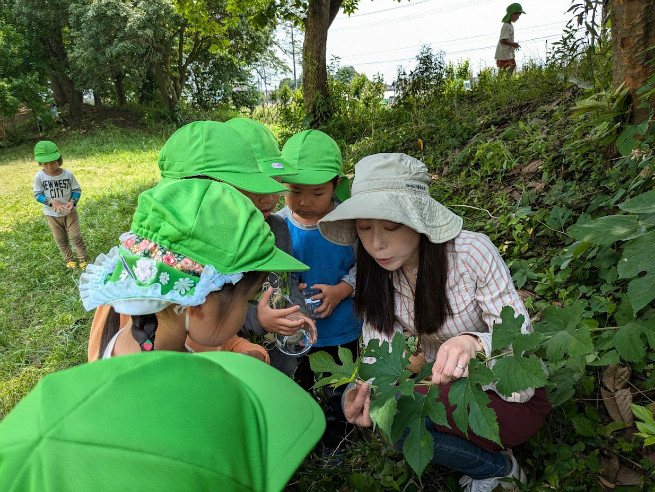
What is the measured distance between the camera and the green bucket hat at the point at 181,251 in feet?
3.70

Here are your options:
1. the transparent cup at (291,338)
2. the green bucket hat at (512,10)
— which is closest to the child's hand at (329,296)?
the transparent cup at (291,338)

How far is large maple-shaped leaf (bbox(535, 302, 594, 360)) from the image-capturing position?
1.17 m

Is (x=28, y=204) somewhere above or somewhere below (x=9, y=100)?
below

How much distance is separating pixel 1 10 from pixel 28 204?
638 inches

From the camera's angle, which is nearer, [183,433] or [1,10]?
[183,433]

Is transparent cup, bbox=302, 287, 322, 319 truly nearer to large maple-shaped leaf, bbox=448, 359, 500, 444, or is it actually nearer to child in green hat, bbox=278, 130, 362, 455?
child in green hat, bbox=278, 130, 362, 455

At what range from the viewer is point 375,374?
1228mm

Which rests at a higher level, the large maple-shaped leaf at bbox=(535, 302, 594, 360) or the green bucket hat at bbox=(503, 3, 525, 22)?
the green bucket hat at bbox=(503, 3, 525, 22)

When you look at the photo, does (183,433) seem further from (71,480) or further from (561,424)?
(561,424)

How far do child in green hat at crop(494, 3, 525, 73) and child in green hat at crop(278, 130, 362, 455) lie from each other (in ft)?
23.6

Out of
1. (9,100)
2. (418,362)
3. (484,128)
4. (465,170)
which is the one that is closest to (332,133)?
(484,128)

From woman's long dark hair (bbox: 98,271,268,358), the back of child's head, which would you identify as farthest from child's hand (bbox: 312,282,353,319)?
the back of child's head

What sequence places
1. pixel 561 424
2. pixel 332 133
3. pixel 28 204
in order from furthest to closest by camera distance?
pixel 28 204 → pixel 332 133 → pixel 561 424

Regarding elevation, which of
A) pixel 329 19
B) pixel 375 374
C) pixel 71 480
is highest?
pixel 329 19
